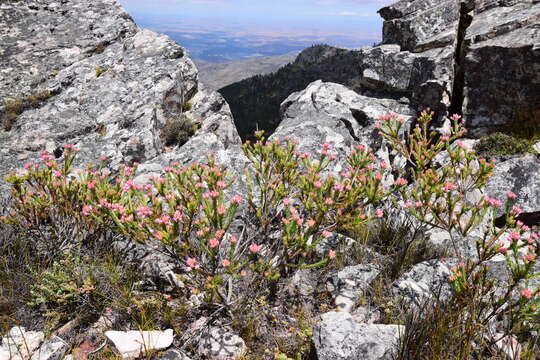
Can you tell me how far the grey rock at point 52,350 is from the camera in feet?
Answer: 9.57

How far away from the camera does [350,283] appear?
3.70 metres

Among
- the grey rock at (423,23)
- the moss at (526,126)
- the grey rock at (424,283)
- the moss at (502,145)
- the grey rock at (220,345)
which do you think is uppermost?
the grey rock at (423,23)

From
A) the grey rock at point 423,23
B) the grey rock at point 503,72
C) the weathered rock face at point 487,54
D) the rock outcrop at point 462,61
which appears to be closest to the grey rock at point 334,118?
the rock outcrop at point 462,61

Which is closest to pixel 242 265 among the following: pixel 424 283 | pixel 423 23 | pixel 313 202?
pixel 313 202

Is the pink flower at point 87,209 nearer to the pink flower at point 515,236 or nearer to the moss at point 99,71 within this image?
the pink flower at point 515,236

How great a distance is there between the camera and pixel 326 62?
35188mm

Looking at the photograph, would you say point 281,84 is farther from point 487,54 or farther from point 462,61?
point 487,54

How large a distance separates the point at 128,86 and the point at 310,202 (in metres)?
5.32

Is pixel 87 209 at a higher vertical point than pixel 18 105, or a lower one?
lower

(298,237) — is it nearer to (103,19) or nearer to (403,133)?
(403,133)

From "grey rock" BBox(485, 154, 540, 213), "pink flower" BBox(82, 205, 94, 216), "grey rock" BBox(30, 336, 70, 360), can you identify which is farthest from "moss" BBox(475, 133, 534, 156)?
"grey rock" BBox(30, 336, 70, 360)

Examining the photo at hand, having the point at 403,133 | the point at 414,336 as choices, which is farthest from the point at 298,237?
the point at 403,133

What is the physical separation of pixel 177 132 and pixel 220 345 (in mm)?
4629

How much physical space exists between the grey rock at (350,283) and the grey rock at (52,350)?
267 centimetres
